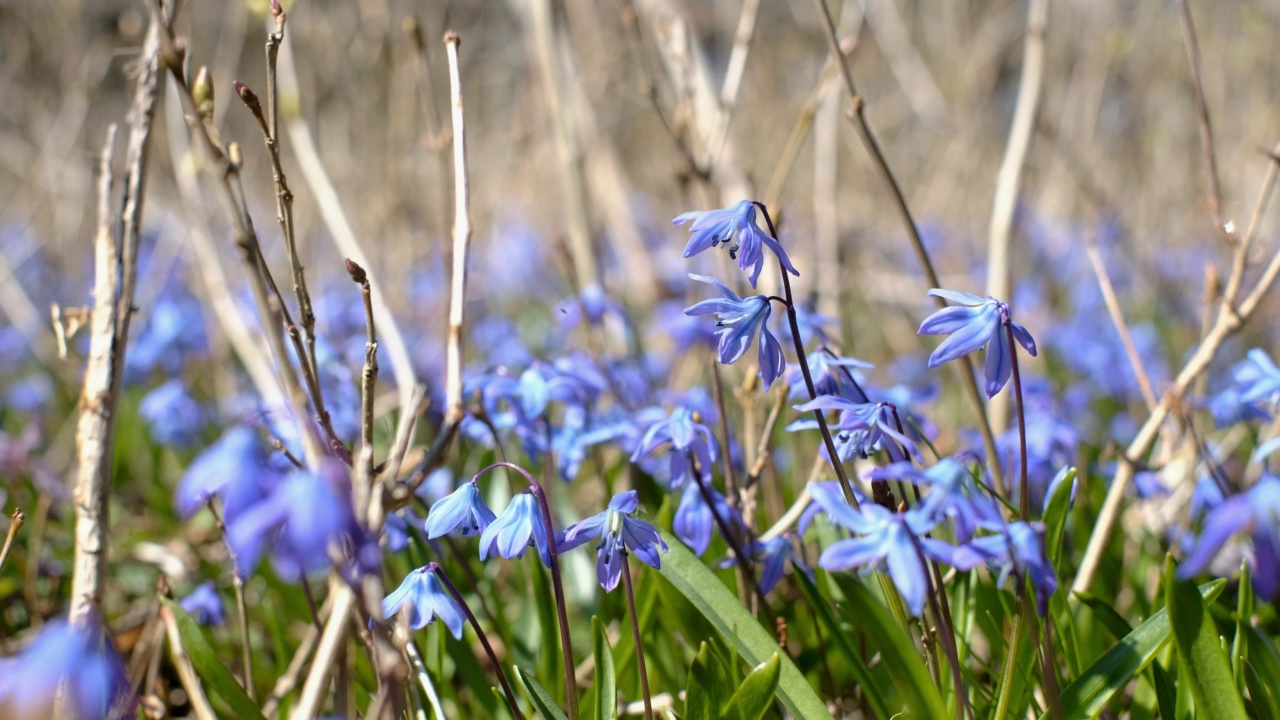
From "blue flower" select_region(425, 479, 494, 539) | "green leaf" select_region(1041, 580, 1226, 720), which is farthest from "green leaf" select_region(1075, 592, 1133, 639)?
"blue flower" select_region(425, 479, 494, 539)

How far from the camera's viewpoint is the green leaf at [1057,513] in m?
1.40

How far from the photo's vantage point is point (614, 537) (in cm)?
131

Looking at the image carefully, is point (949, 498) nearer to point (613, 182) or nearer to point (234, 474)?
point (234, 474)

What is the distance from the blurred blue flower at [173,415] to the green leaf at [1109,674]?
2.86 m

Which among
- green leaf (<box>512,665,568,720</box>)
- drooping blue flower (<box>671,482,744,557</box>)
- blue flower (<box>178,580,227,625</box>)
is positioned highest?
blue flower (<box>178,580,227,625</box>)

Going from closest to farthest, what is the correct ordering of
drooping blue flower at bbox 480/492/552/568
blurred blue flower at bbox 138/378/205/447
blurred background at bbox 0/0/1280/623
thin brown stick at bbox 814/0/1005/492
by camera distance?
1. drooping blue flower at bbox 480/492/552/568
2. thin brown stick at bbox 814/0/1005/492
3. blurred blue flower at bbox 138/378/205/447
4. blurred background at bbox 0/0/1280/623

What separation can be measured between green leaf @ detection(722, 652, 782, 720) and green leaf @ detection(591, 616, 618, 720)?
191 millimetres

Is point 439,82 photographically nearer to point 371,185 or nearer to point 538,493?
point 371,185

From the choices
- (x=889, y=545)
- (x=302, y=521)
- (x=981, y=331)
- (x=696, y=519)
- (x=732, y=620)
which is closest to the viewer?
(x=302, y=521)

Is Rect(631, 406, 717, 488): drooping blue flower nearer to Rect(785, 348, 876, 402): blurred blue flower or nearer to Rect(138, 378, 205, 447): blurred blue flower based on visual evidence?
Rect(785, 348, 876, 402): blurred blue flower

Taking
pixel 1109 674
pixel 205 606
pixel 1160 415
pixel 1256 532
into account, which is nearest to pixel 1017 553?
pixel 1256 532

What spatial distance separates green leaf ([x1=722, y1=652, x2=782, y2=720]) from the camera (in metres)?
1.24

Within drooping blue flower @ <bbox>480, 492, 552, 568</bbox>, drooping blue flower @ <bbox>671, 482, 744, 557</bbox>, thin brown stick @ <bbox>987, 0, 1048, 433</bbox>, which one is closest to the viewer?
drooping blue flower @ <bbox>480, 492, 552, 568</bbox>

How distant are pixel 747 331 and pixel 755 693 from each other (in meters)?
0.49
